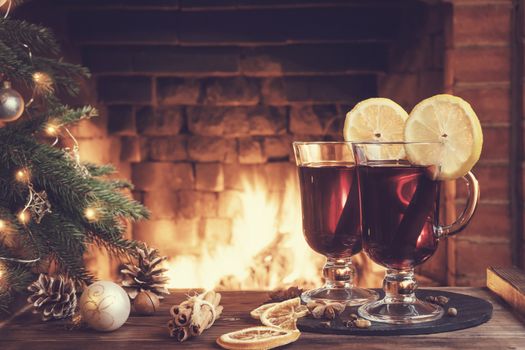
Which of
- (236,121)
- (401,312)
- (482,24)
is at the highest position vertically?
(482,24)

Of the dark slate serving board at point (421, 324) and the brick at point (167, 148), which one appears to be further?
the brick at point (167, 148)

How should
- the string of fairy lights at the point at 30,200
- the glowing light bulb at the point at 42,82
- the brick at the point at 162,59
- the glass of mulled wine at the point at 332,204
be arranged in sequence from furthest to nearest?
the brick at the point at 162,59
the glowing light bulb at the point at 42,82
the string of fairy lights at the point at 30,200
the glass of mulled wine at the point at 332,204

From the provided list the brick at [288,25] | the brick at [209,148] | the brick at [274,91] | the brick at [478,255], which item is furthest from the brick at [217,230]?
the brick at [478,255]

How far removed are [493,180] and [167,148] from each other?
1.08m

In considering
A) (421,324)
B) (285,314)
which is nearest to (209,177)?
(285,314)

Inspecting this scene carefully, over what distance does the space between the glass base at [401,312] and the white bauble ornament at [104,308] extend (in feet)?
1.04

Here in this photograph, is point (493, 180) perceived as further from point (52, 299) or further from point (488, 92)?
point (52, 299)

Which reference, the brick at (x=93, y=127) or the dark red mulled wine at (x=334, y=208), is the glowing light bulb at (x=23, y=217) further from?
the brick at (x=93, y=127)

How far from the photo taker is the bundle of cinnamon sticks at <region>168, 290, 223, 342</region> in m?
0.98

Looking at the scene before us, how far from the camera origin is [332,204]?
1127mm

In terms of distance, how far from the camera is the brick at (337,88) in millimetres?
2523

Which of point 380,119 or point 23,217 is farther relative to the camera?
point 23,217

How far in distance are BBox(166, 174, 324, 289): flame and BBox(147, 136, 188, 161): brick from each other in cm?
24

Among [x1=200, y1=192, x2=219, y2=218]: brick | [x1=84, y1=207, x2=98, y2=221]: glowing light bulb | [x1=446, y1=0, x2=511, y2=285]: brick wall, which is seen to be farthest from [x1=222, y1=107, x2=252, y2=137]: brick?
[x1=84, y1=207, x2=98, y2=221]: glowing light bulb
